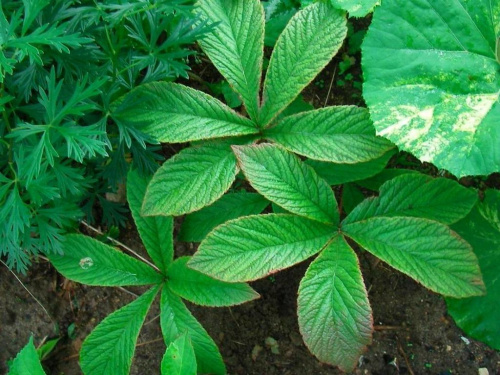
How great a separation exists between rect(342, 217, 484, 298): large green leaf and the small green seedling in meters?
0.47

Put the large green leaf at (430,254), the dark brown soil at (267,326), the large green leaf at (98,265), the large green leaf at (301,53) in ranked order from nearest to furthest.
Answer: the large green leaf at (430,254) < the large green leaf at (301,53) < the large green leaf at (98,265) < the dark brown soil at (267,326)

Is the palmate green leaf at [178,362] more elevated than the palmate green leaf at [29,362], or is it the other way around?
the palmate green leaf at [178,362]

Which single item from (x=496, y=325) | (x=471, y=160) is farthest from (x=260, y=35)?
(x=496, y=325)

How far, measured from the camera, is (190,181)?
1.80 metres

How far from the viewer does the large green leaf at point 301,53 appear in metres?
1.83

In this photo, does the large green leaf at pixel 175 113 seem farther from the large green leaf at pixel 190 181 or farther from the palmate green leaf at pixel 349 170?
the palmate green leaf at pixel 349 170

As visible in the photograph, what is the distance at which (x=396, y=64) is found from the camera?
1.85 meters

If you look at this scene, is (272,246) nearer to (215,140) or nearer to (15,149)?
(215,140)

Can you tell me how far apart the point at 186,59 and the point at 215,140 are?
0.63 meters

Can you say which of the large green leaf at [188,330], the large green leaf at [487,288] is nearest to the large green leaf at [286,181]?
the large green leaf at [188,330]

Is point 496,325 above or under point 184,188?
under

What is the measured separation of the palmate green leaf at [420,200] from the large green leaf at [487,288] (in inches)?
11.2

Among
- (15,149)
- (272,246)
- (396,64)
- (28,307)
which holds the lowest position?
(28,307)

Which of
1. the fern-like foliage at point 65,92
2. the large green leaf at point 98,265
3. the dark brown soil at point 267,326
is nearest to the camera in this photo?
the fern-like foliage at point 65,92
